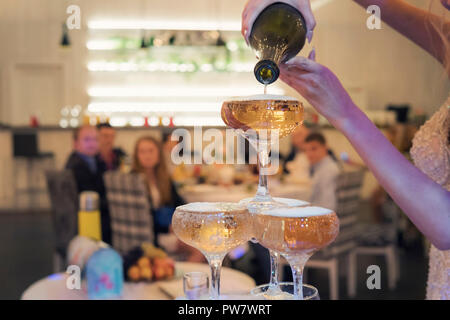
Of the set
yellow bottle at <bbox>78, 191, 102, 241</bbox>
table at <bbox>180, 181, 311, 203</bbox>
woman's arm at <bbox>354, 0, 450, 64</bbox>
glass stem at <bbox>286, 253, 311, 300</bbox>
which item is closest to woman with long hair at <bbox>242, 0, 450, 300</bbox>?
glass stem at <bbox>286, 253, 311, 300</bbox>

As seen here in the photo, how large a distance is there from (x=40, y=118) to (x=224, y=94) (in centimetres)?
318

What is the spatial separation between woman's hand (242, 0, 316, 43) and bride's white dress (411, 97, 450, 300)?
1.58ft

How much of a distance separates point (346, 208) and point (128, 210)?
5.17 ft

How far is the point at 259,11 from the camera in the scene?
0.88 meters

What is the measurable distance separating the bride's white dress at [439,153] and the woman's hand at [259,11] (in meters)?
0.48

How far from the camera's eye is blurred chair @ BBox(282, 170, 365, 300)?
3.84m

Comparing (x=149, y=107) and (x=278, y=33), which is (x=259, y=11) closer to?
(x=278, y=33)

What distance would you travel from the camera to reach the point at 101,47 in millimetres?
9008

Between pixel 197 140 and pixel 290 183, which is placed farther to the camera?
pixel 197 140

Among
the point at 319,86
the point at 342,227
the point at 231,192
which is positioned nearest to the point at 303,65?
the point at 319,86

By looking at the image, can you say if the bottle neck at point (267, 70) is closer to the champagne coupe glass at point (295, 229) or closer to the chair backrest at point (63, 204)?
the champagne coupe glass at point (295, 229)

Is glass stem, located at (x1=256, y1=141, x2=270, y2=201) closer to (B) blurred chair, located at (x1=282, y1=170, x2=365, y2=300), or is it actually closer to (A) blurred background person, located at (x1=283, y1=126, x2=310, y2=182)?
(B) blurred chair, located at (x1=282, y1=170, x2=365, y2=300)
